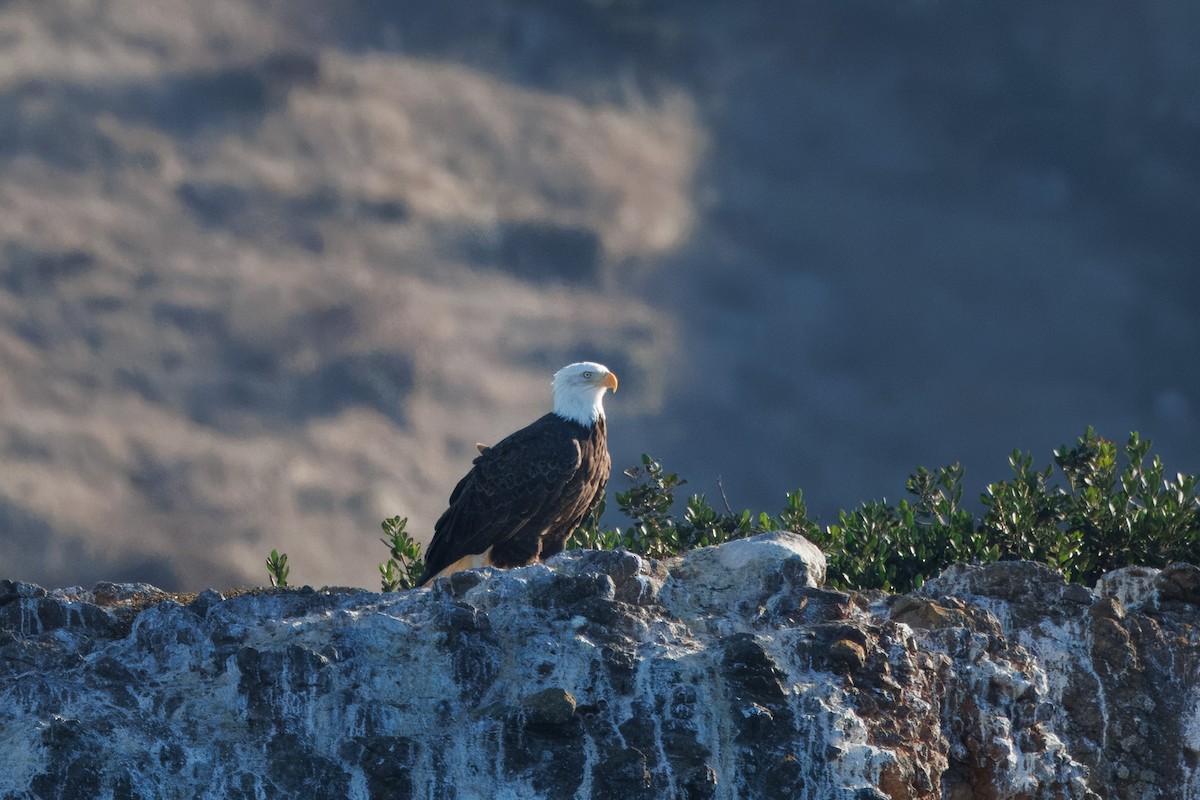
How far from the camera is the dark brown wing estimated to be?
11.4 meters

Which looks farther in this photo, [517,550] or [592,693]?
[517,550]

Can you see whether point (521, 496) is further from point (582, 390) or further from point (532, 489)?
point (582, 390)

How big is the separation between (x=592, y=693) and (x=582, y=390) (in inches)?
222

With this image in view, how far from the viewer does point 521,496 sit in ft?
37.3

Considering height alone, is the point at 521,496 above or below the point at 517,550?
above

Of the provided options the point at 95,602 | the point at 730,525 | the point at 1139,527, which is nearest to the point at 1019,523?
the point at 1139,527

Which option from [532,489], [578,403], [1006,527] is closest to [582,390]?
[578,403]

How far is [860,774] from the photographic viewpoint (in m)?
6.50

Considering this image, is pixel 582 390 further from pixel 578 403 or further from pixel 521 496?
pixel 521 496

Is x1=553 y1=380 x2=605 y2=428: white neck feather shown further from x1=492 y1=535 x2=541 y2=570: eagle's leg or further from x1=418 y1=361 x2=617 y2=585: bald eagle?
x1=492 y1=535 x2=541 y2=570: eagle's leg

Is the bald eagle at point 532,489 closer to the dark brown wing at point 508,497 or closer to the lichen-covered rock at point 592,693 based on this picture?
the dark brown wing at point 508,497

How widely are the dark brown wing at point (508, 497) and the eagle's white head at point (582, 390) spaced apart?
0.94 feet

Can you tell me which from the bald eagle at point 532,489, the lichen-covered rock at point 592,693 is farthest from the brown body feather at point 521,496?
the lichen-covered rock at point 592,693

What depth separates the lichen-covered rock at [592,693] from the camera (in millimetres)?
6258
